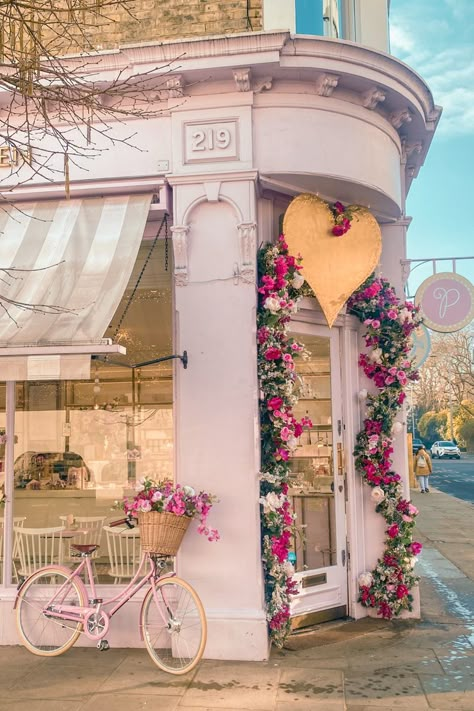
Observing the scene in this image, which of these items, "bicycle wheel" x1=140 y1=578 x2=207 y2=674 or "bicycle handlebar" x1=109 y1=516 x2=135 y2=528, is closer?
"bicycle wheel" x1=140 y1=578 x2=207 y2=674

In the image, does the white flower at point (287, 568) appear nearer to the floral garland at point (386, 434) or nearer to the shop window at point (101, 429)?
the floral garland at point (386, 434)

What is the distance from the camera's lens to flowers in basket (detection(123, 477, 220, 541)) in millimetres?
5762

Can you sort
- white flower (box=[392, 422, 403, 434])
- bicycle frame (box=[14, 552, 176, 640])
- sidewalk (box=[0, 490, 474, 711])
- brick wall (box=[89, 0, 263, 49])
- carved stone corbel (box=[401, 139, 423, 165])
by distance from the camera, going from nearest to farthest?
sidewalk (box=[0, 490, 474, 711])
bicycle frame (box=[14, 552, 176, 640])
brick wall (box=[89, 0, 263, 49])
white flower (box=[392, 422, 403, 434])
carved stone corbel (box=[401, 139, 423, 165])

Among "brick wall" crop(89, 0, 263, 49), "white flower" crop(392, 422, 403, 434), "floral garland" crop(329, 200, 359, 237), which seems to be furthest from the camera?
"white flower" crop(392, 422, 403, 434)

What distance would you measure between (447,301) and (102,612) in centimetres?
650

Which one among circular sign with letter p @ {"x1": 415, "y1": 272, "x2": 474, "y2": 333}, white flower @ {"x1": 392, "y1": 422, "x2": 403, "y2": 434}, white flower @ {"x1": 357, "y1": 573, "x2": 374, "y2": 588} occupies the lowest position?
white flower @ {"x1": 357, "y1": 573, "x2": 374, "y2": 588}

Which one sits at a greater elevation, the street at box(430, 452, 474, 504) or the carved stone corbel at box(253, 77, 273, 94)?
the carved stone corbel at box(253, 77, 273, 94)

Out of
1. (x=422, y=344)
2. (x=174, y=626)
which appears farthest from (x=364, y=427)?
(x=422, y=344)

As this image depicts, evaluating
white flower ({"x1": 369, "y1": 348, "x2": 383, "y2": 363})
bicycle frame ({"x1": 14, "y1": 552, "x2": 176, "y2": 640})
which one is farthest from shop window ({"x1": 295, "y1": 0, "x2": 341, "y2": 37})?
bicycle frame ({"x1": 14, "y1": 552, "x2": 176, "y2": 640})

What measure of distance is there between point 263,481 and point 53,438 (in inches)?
87.9

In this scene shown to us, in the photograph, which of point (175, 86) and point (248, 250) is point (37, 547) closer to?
point (248, 250)

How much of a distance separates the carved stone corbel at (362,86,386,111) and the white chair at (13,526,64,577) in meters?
5.10

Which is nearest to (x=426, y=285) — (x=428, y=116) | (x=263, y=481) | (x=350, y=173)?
(x=428, y=116)

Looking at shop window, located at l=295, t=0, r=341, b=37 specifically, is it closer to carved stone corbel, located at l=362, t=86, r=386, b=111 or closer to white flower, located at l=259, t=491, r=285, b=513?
carved stone corbel, located at l=362, t=86, r=386, b=111
